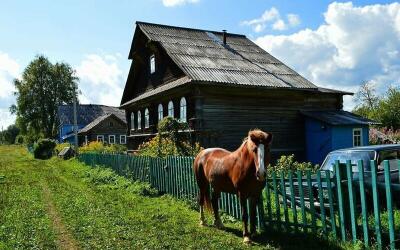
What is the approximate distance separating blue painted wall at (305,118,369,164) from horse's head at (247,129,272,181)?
15.8 meters

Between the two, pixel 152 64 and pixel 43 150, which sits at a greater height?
pixel 152 64

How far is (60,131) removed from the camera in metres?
69.4

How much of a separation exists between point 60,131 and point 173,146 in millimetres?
56504

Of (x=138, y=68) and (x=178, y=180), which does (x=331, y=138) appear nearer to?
(x=178, y=180)

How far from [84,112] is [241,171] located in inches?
2627

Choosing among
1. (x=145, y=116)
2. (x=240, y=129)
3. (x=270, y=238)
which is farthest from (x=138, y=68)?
(x=270, y=238)

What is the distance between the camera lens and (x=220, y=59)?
23.9 m

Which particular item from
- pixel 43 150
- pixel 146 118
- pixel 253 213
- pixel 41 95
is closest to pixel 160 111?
pixel 146 118

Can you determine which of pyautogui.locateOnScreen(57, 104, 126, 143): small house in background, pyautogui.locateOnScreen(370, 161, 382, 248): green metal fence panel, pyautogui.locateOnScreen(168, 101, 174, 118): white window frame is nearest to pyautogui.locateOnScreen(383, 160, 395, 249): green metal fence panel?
pyautogui.locateOnScreen(370, 161, 382, 248): green metal fence panel

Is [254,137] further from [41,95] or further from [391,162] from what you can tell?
[41,95]

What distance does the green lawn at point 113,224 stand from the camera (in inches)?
280

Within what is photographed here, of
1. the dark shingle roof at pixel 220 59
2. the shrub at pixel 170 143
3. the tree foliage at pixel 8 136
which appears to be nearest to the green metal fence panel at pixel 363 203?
the shrub at pixel 170 143

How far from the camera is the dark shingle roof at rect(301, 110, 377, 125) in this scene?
2142cm

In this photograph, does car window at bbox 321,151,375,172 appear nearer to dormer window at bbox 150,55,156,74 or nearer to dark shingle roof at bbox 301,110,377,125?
dark shingle roof at bbox 301,110,377,125
